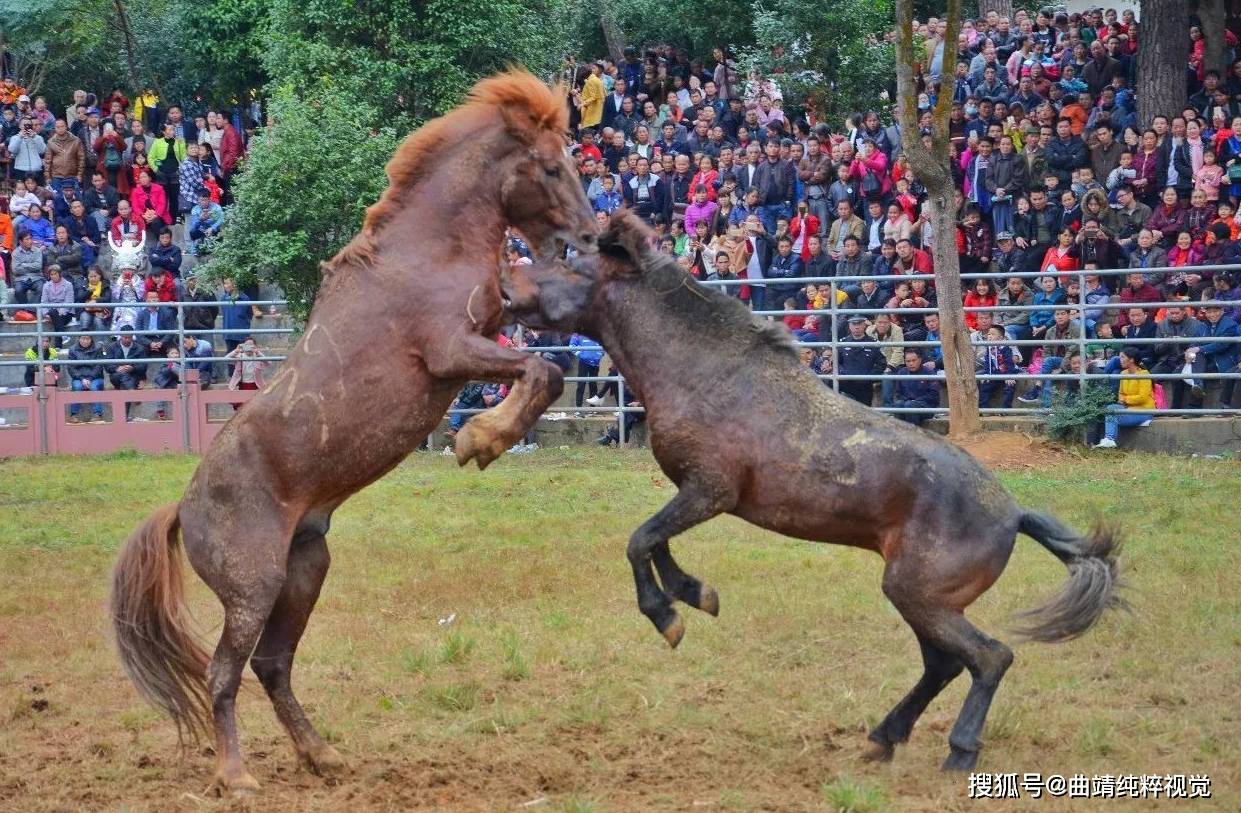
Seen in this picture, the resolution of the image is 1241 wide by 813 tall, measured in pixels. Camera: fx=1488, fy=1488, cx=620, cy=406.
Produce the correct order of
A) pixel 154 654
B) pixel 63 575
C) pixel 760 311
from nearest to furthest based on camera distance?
pixel 154 654 < pixel 63 575 < pixel 760 311

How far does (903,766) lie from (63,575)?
676 centimetres

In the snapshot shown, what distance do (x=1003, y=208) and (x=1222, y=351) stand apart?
3.11 metres

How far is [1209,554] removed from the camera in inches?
373

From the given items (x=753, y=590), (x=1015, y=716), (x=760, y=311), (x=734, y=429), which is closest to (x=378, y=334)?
(x=734, y=429)

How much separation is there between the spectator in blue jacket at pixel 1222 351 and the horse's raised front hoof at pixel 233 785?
10.5 meters

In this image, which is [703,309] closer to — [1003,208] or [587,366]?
[1003,208]

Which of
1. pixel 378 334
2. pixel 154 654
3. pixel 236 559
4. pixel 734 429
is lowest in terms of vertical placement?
pixel 154 654

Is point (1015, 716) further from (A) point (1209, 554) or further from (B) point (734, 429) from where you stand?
(A) point (1209, 554)

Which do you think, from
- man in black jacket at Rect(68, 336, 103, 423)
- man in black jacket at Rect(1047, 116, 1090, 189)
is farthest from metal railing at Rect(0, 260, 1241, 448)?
man in black jacket at Rect(1047, 116, 1090, 189)

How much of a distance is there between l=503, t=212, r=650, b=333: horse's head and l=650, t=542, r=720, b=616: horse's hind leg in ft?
3.46

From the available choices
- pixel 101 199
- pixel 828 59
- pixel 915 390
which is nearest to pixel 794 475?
pixel 915 390

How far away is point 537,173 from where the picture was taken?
636 cm

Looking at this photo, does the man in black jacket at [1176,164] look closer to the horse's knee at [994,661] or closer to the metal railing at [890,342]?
the metal railing at [890,342]

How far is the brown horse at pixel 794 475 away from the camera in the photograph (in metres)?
5.93
